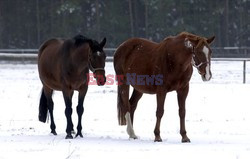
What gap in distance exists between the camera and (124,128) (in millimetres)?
12117

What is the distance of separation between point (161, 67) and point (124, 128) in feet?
9.18

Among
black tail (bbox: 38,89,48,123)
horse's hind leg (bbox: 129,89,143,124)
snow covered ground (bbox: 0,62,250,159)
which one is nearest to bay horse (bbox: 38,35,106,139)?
black tail (bbox: 38,89,48,123)

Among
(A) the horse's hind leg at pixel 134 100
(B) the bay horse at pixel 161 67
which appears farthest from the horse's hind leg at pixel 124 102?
(A) the horse's hind leg at pixel 134 100

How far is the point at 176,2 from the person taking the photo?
45.8 m

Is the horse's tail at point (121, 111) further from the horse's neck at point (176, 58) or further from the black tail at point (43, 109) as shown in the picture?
the black tail at point (43, 109)

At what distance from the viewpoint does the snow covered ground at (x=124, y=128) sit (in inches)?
324

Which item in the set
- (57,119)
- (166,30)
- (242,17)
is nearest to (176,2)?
(166,30)

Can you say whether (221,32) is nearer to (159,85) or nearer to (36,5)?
(36,5)

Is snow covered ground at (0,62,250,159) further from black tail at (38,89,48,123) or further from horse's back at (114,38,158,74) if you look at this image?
horse's back at (114,38,158,74)

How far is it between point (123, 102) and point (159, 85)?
4.47 ft

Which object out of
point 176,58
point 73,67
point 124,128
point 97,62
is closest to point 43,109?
point 124,128

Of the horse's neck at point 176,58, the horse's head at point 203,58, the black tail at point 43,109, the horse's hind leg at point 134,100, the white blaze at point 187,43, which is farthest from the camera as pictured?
the black tail at point 43,109

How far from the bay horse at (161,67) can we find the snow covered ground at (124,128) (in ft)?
2.03

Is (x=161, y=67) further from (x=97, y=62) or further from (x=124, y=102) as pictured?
(x=124, y=102)
